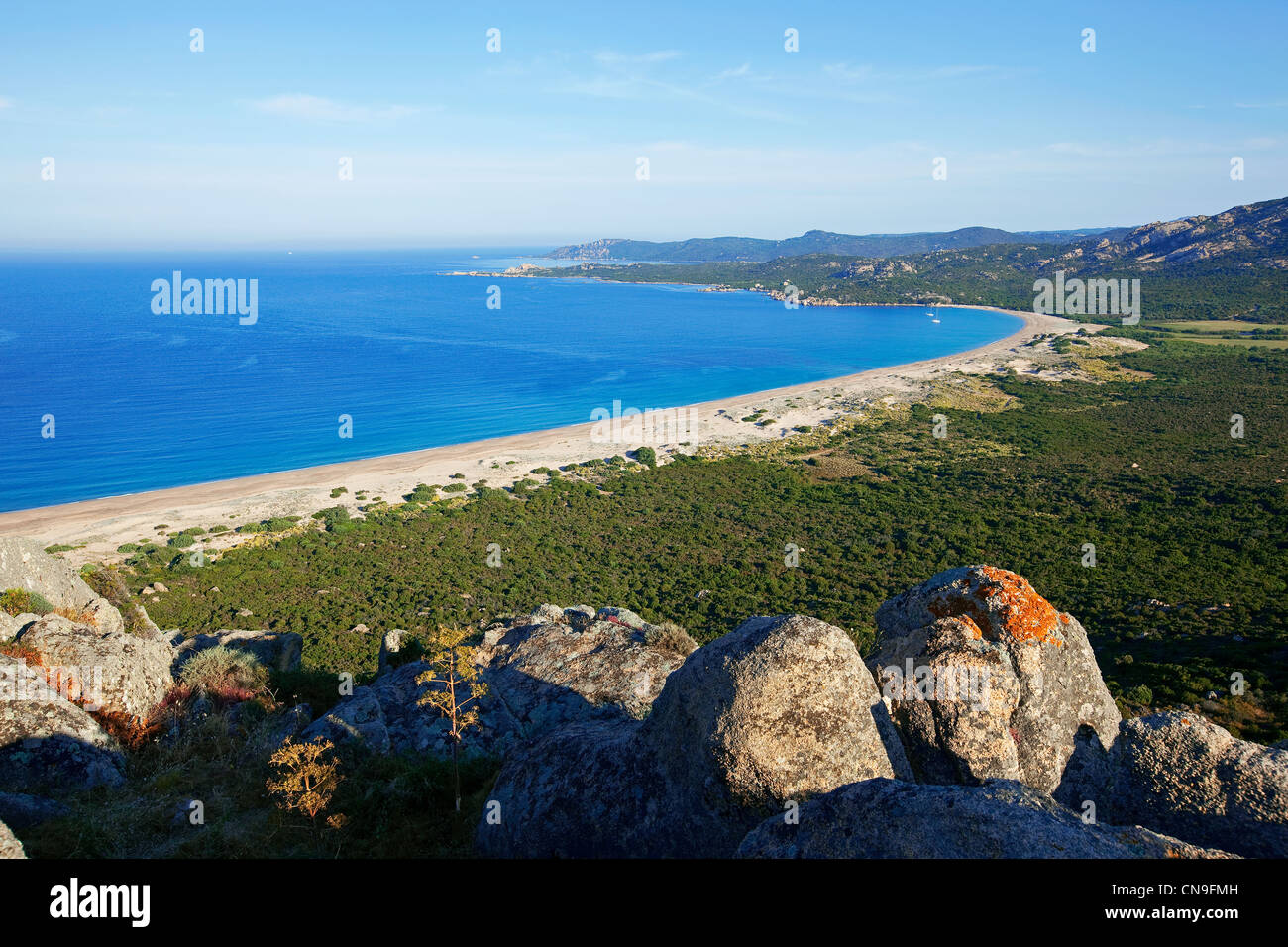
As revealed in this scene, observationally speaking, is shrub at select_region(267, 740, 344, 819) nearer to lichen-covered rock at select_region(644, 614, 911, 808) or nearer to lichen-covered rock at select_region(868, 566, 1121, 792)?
lichen-covered rock at select_region(644, 614, 911, 808)

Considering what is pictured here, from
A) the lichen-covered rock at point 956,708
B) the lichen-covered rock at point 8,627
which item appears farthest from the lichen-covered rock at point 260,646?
the lichen-covered rock at point 956,708

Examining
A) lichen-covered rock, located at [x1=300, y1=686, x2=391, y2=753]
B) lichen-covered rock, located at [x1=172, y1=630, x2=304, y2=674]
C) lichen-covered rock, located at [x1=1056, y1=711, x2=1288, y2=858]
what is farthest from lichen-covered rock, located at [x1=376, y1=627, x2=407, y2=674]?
lichen-covered rock, located at [x1=1056, y1=711, x2=1288, y2=858]

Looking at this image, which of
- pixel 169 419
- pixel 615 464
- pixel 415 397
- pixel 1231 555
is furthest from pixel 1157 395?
→ pixel 169 419

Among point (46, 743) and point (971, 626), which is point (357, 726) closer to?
point (46, 743)

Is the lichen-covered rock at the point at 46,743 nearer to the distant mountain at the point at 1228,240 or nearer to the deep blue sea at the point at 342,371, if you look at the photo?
the deep blue sea at the point at 342,371
